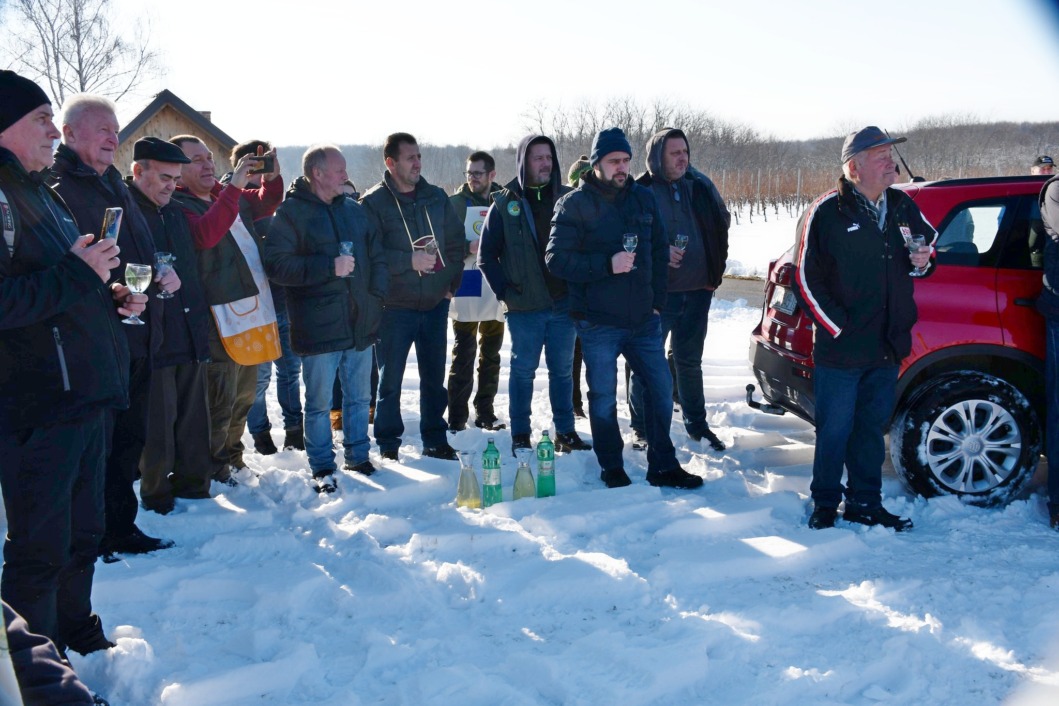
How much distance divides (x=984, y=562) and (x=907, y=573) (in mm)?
447

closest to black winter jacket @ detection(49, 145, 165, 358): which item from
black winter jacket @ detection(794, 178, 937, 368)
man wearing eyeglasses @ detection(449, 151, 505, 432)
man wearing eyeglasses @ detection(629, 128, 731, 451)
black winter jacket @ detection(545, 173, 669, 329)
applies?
black winter jacket @ detection(545, 173, 669, 329)

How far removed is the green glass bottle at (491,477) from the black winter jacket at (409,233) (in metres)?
1.39

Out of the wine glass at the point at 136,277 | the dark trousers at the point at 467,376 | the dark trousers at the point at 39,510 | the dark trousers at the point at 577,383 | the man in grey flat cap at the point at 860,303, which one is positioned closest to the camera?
the dark trousers at the point at 39,510

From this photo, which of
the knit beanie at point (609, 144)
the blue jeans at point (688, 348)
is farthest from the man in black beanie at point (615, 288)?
the blue jeans at point (688, 348)

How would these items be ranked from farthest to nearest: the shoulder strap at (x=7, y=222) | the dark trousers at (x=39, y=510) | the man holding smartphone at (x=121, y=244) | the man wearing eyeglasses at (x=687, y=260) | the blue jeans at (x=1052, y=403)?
1. the man wearing eyeglasses at (x=687, y=260)
2. the blue jeans at (x=1052, y=403)
3. the man holding smartphone at (x=121, y=244)
4. the dark trousers at (x=39, y=510)
5. the shoulder strap at (x=7, y=222)

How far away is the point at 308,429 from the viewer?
18.0 ft

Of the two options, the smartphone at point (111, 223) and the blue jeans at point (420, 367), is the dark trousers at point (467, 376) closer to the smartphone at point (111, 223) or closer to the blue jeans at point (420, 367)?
the blue jeans at point (420, 367)

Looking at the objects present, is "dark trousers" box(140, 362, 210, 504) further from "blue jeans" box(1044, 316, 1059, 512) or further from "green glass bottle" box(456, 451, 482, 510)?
"blue jeans" box(1044, 316, 1059, 512)

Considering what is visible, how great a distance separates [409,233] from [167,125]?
1955 cm

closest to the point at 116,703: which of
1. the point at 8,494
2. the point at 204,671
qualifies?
the point at 204,671

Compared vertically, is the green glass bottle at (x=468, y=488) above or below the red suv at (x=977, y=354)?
below

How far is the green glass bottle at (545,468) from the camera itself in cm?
505

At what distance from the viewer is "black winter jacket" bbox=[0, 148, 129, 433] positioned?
2.74m

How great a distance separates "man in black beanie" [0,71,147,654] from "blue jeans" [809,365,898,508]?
11.4ft
